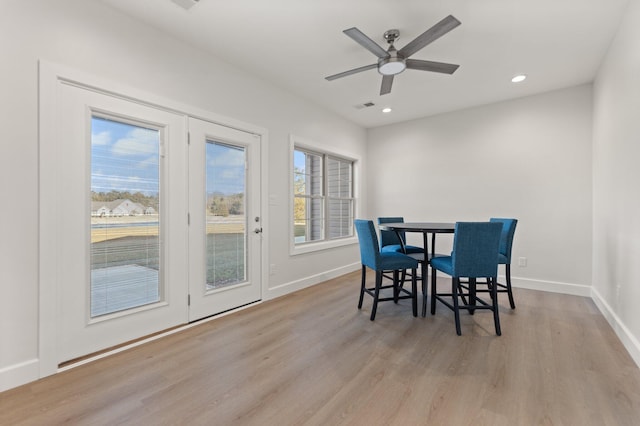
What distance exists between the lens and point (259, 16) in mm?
2391

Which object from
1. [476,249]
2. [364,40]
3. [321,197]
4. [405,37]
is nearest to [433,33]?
[364,40]

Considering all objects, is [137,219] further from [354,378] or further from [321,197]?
[321,197]

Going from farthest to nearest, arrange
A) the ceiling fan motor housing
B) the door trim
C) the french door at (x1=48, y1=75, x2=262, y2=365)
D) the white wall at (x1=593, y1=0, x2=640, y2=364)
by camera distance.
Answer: the ceiling fan motor housing < the white wall at (x1=593, y1=0, x2=640, y2=364) < the french door at (x1=48, y1=75, x2=262, y2=365) < the door trim

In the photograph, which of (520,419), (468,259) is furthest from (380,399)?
(468,259)

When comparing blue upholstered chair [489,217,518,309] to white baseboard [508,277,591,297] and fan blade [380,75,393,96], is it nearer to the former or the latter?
white baseboard [508,277,591,297]

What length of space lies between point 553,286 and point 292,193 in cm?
372

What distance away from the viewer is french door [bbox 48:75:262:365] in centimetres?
202

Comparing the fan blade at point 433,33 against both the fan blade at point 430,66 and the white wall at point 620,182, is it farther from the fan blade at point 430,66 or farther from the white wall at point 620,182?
the white wall at point 620,182

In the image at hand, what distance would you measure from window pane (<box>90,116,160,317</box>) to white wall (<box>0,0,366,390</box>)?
0.35 m

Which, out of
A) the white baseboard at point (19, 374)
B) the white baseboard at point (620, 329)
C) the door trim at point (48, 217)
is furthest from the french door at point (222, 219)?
the white baseboard at point (620, 329)

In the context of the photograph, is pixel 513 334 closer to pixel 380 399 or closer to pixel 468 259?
pixel 468 259

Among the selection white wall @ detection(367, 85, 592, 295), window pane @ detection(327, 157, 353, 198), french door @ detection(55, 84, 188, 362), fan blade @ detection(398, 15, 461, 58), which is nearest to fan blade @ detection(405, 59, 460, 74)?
fan blade @ detection(398, 15, 461, 58)

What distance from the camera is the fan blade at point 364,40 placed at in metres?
2.05

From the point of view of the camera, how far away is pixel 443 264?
2.76 metres
